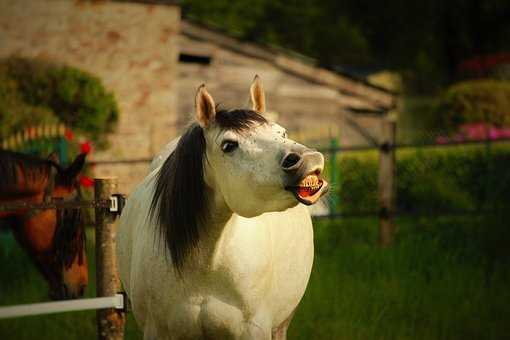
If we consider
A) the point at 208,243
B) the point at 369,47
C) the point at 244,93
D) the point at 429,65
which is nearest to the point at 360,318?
the point at 208,243

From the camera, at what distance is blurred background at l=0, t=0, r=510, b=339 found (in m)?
6.01

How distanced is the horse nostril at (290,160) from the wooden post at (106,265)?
1.81 metres

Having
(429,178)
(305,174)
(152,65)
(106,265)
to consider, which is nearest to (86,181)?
(106,265)

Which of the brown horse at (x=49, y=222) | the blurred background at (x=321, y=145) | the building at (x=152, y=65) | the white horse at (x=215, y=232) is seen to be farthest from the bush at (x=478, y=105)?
the white horse at (x=215, y=232)

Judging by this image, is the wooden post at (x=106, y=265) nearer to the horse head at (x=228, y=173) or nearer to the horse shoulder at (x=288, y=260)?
the horse head at (x=228, y=173)

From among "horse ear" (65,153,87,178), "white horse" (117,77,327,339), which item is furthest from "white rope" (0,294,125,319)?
"horse ear" (65,153,87,178)

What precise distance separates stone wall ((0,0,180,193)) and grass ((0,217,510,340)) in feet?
17.5

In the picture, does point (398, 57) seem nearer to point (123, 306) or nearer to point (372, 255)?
point (372, 255)

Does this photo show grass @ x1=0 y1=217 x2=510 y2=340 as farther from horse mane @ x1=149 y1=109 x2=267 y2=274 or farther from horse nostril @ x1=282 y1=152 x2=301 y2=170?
horse nostril @ x1=282 y1=152 x2=301 y2=170

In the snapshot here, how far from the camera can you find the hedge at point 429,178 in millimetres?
11719

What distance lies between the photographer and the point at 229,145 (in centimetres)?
338

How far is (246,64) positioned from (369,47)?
33.4 m

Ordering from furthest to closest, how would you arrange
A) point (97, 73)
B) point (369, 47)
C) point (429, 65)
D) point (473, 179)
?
point (369, 47)
point (429, 65)
point (97, 73)
point (473, 179)

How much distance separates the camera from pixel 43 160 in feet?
18.9
